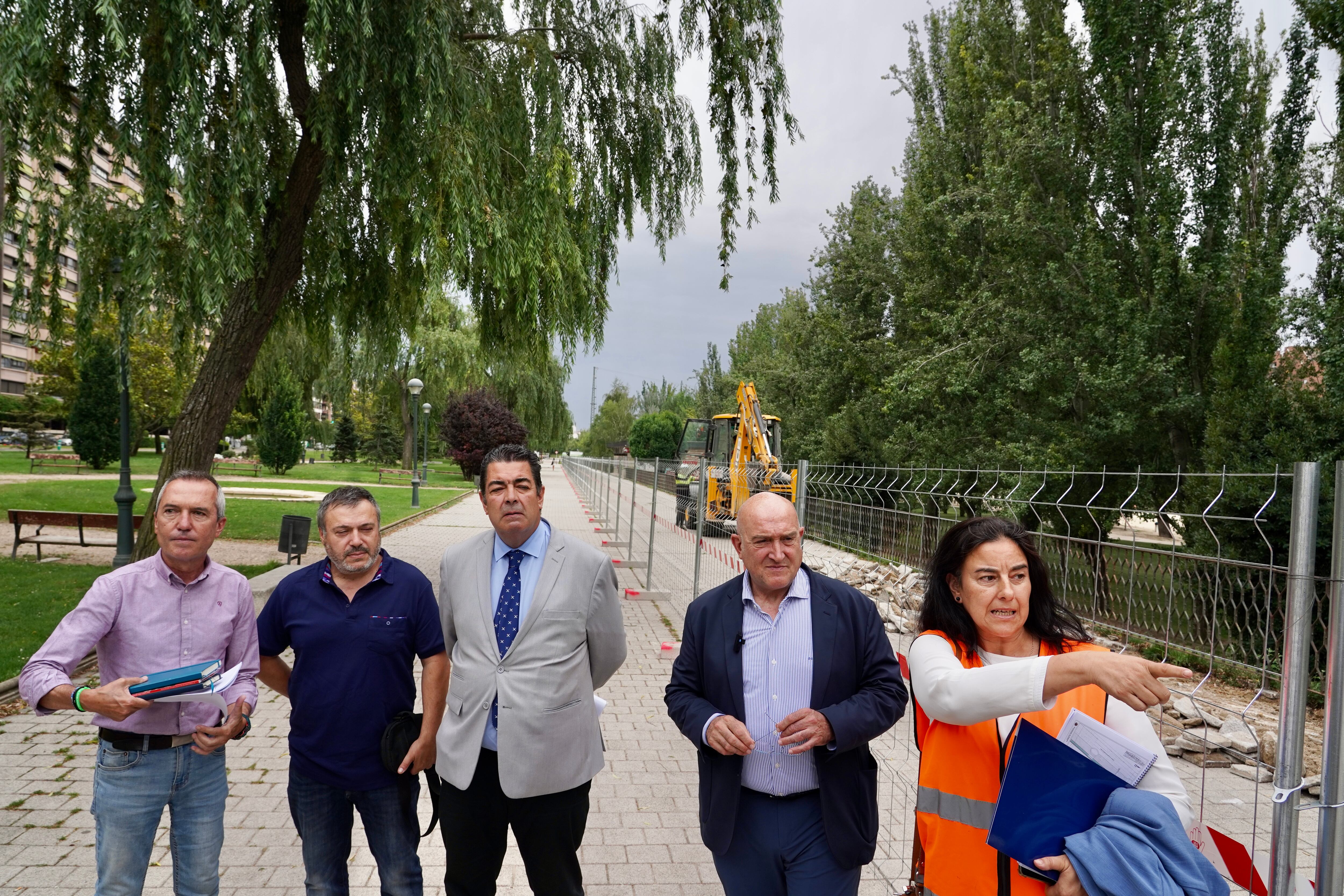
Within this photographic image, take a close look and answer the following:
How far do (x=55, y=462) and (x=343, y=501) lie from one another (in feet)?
122

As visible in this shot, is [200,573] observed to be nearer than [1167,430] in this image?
Yes

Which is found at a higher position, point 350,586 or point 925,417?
point 925,417

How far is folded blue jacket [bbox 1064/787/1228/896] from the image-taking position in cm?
151

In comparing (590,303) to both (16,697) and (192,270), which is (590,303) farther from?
(16,697)

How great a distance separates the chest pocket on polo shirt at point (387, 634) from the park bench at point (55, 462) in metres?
33.2

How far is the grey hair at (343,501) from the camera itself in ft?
9.02

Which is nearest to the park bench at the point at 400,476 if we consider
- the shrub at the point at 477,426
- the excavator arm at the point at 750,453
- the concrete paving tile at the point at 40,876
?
the shrub at the point at 477,426

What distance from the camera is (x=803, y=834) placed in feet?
7.46

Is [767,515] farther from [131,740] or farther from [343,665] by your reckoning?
[131,740]

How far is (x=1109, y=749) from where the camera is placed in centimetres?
165

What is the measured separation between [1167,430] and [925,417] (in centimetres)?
552

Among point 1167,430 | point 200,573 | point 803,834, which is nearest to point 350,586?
point 200,573

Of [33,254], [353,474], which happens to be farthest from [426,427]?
[33,254]

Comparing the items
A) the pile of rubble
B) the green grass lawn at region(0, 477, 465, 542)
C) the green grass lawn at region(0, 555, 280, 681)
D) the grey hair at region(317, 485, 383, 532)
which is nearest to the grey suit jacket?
the grey hair at region(317, 485, 383, 532)
